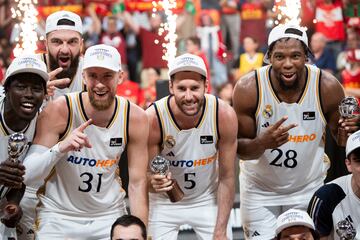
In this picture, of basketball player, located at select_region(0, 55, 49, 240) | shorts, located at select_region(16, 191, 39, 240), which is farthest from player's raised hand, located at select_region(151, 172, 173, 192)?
shorts, located at select_region(16, 191, 39, 240)

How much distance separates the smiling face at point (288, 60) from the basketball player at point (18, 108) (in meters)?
2.13

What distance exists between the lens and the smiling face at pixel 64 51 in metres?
9.98

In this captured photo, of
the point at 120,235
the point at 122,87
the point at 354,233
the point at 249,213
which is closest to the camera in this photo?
the point at 120,235

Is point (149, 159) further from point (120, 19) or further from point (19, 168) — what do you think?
point (120, 19)

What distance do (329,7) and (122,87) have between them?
3577mm

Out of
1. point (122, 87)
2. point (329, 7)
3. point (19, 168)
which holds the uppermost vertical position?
point (329, 7)

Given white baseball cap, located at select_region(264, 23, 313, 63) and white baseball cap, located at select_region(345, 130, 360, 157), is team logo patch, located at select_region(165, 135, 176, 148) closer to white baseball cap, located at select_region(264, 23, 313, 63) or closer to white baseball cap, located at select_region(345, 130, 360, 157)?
white baseball cap, located at select_region(264, 23, 313, 63)

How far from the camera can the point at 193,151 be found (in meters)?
9.44

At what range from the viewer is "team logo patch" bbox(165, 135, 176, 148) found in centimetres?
941

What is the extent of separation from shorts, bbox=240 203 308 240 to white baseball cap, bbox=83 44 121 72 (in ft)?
6.51

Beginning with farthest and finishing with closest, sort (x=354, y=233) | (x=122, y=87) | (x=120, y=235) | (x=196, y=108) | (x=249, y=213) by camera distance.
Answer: (x=122, y=87)
(x=249, y=213)
(x=196, y=108)
(x=354, y=233)
(x=120, y=235)

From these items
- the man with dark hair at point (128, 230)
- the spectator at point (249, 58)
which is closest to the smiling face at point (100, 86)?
the man with dark hair at point (128, 230)

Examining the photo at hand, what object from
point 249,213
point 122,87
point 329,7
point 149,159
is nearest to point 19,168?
point 149,159

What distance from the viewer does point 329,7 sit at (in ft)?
55.7
